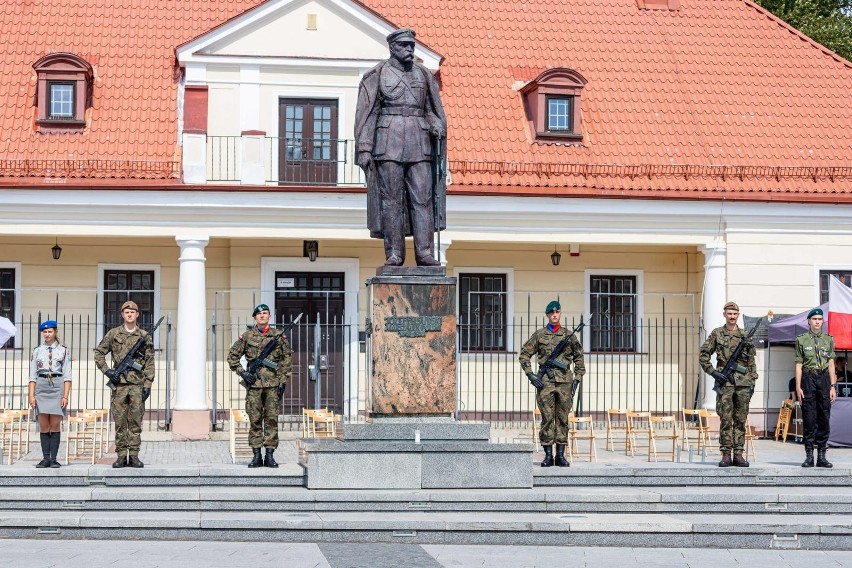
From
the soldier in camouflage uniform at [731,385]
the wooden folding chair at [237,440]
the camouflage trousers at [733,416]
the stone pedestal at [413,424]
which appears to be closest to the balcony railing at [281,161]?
the wooden folding chair at [237,440]

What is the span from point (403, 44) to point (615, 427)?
9770mm

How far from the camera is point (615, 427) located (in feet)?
69.9

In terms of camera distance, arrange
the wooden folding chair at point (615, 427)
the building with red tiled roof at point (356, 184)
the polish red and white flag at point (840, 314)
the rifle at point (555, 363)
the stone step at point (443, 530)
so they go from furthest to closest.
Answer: the building with red tiled roof at point (356, 184) < the polish red and white flag at point (840, 314) < the wooden folding chair at point (615, 427) < the rifle at point (555, 363) < the stone step at point (443, 530)

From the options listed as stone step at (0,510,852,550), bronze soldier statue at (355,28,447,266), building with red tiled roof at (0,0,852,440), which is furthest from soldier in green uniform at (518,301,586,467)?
building with red tiled roof at (0,0,852,440)

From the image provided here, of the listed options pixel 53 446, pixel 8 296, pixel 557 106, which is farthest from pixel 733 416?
pixel 8 296

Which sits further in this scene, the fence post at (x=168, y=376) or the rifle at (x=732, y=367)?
the fence post at (x=168, y=376)

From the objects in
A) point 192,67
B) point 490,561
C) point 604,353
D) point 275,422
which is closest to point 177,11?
point 192,67

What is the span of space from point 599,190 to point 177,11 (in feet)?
28.8

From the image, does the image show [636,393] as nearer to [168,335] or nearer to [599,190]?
[599,190]

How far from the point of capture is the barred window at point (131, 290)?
23.1m

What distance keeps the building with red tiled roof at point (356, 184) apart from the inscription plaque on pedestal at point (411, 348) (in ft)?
27.7

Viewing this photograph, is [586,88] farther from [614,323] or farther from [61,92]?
[61,92]

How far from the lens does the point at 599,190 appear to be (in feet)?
73.5

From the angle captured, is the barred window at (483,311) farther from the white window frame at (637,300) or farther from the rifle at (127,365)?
the rifle at (127,365)
